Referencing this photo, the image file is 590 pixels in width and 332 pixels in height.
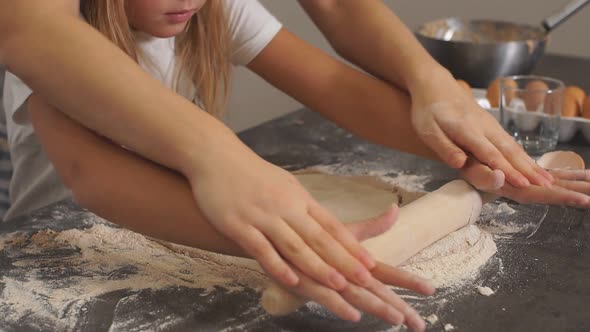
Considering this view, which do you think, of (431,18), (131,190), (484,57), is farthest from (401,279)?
(431,18)

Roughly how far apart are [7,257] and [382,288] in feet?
1.55

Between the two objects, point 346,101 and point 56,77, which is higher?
point 56,77

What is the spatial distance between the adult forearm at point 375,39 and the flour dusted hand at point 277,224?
44cm

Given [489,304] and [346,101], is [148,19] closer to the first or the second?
[346,101]

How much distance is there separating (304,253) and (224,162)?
0.12m

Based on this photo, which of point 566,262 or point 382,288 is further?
point 566,262

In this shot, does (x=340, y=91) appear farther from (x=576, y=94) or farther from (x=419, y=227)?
(x=576, y=94)

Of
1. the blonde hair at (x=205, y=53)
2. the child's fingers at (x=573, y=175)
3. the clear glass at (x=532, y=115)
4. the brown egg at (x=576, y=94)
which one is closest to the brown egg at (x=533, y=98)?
the clear glass at (x=532, y=115)

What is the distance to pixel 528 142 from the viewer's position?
1368mm

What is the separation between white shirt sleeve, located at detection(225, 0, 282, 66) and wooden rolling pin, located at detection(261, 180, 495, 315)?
1.32ft

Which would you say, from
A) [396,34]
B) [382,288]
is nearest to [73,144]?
[382,288]

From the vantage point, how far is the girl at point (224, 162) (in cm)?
75

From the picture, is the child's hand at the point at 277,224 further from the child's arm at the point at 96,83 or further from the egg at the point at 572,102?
the egg at the point at 572,102

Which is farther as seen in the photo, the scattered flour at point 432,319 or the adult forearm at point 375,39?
the adult forearm at point 375,39
